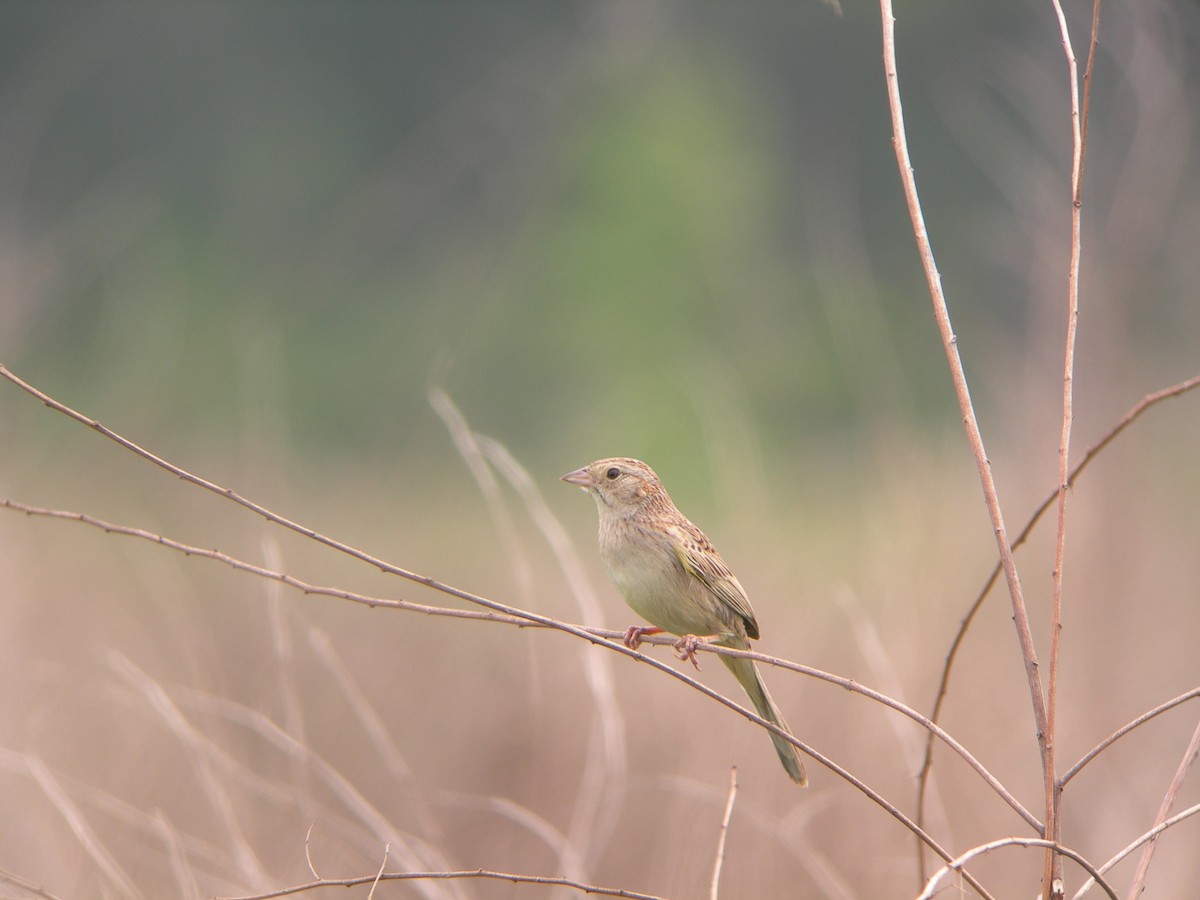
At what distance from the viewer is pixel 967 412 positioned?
144 cm

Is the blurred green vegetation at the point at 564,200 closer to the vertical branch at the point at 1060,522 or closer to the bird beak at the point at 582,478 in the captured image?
the bird beak at the point at 582,478

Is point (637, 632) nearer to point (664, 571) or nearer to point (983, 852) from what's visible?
point (664, 571)

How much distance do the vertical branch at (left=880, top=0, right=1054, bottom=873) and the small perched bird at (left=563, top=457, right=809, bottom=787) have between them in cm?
131

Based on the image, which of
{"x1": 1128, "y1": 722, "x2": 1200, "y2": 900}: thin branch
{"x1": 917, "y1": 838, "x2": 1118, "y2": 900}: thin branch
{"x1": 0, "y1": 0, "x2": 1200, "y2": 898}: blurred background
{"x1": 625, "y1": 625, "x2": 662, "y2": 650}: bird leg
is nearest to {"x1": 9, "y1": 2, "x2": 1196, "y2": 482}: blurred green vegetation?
{"x1": 0, "y1": 0, "x2": 1200, "y2": 898}: blurred background

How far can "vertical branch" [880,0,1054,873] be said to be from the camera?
4.54 feet

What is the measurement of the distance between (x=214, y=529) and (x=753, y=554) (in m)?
2.02

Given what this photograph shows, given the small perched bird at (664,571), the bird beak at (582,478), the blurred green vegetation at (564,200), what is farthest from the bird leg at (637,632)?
the blurred green vegetation at (564,200)

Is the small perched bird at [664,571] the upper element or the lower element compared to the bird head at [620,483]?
lower

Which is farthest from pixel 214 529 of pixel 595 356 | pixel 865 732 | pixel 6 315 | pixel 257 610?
pixel 595 356

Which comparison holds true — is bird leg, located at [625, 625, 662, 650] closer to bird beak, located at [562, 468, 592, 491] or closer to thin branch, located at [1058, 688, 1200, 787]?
bird beak, located at [562, 468, 592, 491]

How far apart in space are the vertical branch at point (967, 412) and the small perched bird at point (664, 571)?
1310mm

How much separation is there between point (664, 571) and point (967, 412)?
146 centimetres

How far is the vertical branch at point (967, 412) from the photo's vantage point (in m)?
1.38

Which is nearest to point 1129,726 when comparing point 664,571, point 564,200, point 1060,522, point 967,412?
point 1060,522
